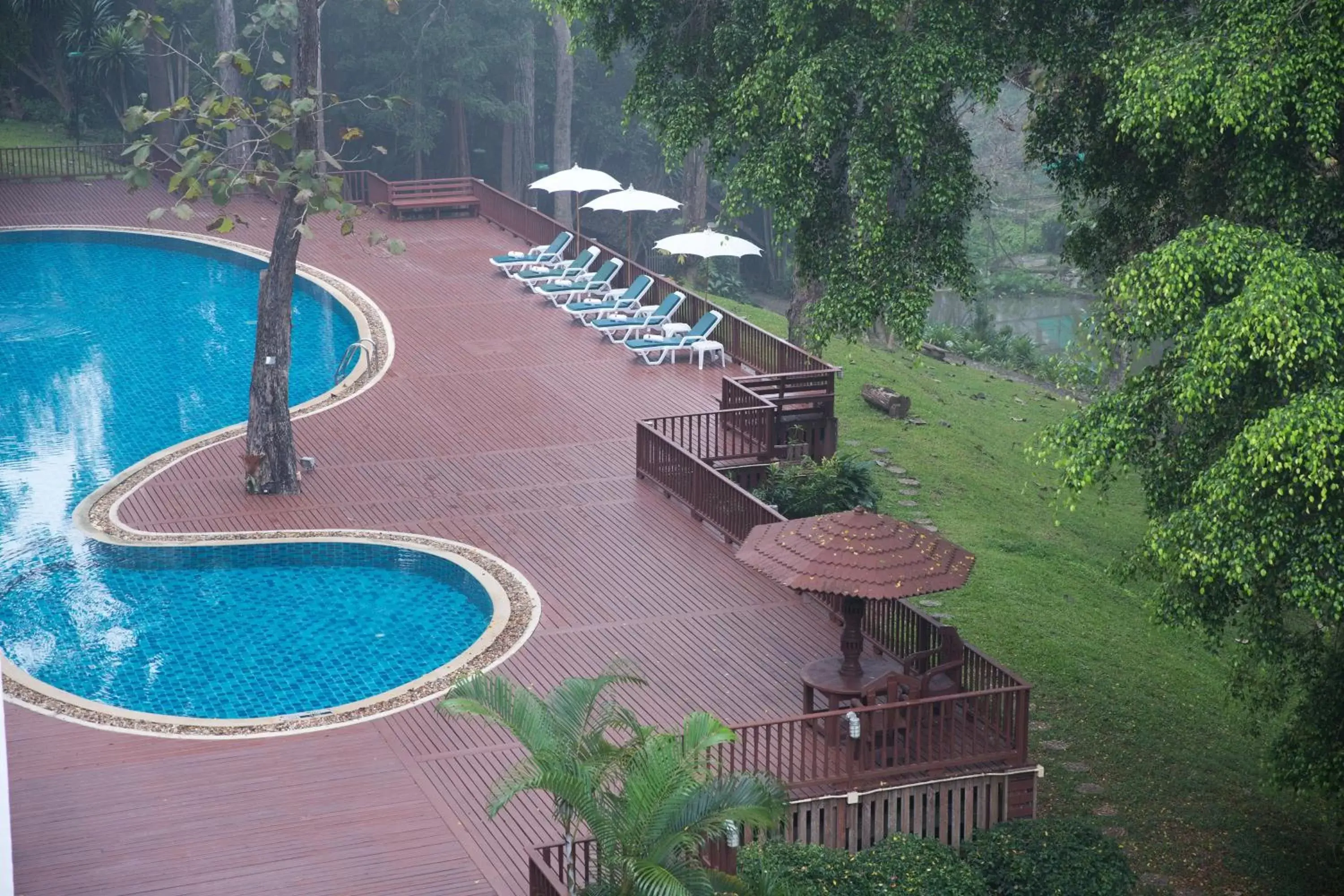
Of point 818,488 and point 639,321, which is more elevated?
point 639,321

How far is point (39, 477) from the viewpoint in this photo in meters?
22.2

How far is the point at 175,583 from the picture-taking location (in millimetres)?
18828

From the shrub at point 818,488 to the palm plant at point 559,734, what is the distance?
853 centimetres

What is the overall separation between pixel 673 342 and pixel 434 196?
Result: 1163cm

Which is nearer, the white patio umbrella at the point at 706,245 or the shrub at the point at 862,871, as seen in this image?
the shrub at the point at 862,871

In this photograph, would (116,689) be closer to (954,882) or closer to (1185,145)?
(954,882)

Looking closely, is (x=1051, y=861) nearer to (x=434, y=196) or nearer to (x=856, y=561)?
(x=856, y=561)

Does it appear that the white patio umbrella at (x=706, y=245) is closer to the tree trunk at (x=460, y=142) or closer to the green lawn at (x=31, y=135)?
the tree trunk at (x=460, y=142)

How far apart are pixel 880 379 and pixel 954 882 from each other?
17592 mm

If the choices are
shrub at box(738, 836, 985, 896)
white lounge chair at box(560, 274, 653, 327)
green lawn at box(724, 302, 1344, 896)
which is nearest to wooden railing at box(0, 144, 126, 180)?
white lounge chair at box(560, 274, 653, 327)

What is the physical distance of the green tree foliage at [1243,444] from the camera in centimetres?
1145

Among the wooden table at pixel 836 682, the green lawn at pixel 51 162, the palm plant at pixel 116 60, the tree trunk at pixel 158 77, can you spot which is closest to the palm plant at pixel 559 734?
the wooden table at pixel 836 682

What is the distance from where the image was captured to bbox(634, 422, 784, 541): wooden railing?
19188mm

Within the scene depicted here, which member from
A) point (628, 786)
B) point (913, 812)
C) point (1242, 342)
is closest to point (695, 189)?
point (913, 812)
